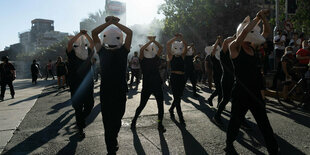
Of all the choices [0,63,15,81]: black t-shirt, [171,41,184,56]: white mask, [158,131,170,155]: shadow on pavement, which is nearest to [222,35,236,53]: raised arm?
[171,41,184,56]: white mask

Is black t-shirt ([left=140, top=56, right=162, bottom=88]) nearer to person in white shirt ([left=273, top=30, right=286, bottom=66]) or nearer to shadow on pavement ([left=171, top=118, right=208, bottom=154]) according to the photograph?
shadow on pavement ([left=171, top=118, right=208, bottom=154])

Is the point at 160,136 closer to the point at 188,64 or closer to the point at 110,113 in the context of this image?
the point at 110,113

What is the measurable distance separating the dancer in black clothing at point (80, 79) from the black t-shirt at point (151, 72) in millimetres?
1043

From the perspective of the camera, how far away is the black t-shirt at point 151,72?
5215mm

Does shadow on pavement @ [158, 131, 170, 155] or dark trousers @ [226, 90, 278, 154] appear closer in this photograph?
dark trousers @ [226, 90, 278, 154]

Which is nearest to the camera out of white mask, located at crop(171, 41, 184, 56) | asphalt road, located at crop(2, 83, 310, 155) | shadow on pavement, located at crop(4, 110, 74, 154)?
asphalt road, located at crop(2, 83, 310, 155)

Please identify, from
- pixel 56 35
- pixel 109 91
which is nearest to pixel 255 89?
pixel 109 91

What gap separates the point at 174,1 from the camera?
30.9m

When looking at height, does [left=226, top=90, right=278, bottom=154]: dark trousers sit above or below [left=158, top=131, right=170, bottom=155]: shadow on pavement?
above

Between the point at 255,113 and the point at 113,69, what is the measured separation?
1864mm

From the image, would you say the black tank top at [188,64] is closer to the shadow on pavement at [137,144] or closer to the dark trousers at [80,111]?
the shadow on pavement at [137,144]

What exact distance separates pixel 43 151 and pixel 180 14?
90.6 ft

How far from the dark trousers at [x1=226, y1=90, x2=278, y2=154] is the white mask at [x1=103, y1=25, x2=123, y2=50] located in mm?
1674

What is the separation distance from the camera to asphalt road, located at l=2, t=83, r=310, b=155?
13.8ft
